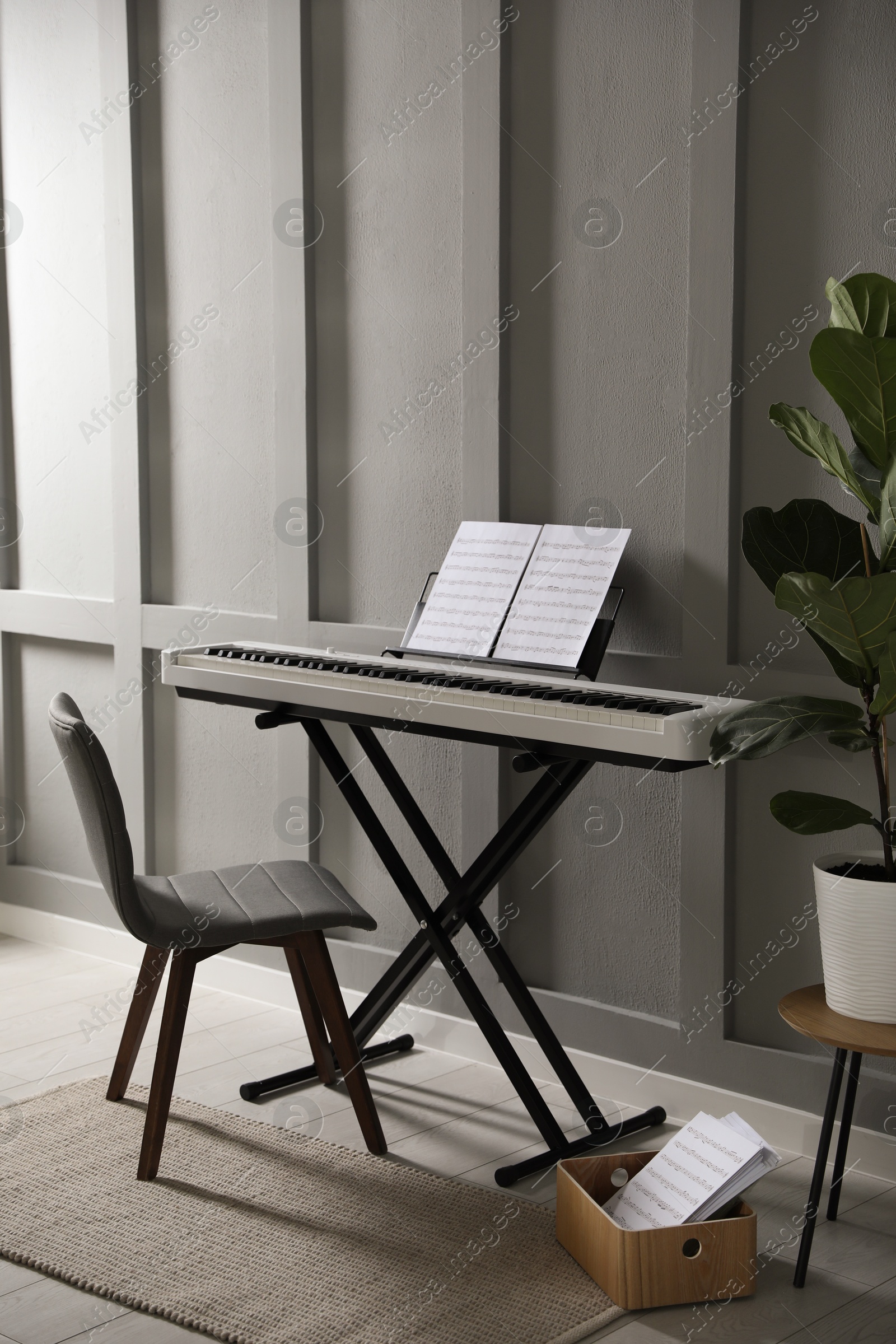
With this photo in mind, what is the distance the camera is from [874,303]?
82.7 inches

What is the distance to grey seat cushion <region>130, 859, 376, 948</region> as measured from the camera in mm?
2627

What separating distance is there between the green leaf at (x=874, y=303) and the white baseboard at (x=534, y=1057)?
1.56 m

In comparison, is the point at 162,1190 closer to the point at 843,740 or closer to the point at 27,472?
the point at 843,740

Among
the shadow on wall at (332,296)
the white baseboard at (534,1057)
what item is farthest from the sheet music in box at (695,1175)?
the shadow on wall at (332,296)

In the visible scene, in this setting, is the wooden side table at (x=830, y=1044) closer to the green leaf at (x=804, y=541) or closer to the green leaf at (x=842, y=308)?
the green leaf at (x=804, y=541)

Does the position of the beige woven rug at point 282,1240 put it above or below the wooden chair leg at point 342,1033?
below

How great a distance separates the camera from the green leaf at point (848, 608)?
6.56ft

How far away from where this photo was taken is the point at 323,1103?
3.05 m

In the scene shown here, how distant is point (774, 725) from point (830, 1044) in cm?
53

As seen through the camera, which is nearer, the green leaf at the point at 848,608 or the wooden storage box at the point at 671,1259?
the green leaf at the point at 848,608

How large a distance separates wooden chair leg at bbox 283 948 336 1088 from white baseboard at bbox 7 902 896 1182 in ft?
1.05

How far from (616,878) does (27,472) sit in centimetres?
244

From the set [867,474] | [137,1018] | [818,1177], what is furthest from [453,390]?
[818,1177]

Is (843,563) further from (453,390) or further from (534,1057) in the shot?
(534,1057)
